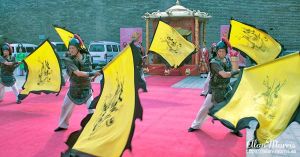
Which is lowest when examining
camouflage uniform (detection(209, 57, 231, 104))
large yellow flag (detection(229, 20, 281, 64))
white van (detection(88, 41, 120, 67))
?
white van (detection(88, 41, 120, 67))

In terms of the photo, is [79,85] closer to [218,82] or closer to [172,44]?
[218,82]

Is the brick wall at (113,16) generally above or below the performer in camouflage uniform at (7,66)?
above

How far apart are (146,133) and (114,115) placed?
7.47ft

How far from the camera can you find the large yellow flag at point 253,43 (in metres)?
7.33

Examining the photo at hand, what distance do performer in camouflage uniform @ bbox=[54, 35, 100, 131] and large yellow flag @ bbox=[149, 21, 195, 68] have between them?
13.0ft

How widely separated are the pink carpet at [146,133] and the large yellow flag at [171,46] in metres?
1.23

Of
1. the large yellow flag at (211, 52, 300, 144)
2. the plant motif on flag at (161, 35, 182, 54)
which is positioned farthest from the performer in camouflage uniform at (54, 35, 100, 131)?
the plant motif on flag at (161, 35, 182, 54)

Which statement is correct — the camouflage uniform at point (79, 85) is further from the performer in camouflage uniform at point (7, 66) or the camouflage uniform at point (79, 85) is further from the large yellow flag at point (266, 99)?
the performer in camouflage uniform at point (7, 66)

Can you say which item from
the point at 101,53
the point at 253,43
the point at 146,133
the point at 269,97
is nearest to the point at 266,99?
the point at 269,97

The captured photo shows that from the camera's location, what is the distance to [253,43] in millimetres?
7422

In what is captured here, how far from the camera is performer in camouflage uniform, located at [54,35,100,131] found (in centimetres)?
588

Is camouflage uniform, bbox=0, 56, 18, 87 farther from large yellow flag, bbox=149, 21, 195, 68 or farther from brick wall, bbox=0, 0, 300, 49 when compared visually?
brick wall, bbox=0, 0, 300, 49

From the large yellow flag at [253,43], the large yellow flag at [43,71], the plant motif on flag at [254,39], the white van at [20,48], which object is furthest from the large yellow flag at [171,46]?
the white van at [20,48]

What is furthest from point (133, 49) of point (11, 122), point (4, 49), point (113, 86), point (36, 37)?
point (36, 37)
